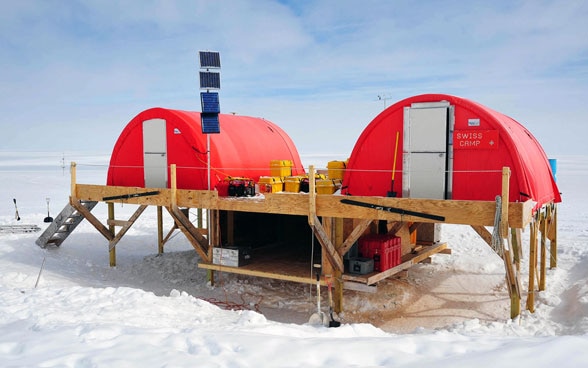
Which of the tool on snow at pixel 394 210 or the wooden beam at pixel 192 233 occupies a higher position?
the tool on snow at pixel 394 210

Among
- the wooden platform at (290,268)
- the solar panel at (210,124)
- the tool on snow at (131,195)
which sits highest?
the solar panel at (210,124)

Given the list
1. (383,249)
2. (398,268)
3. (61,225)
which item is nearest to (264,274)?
(383,249)

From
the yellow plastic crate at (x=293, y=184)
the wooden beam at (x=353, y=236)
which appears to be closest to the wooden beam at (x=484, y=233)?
the wooden beam at (x=353, y=236)

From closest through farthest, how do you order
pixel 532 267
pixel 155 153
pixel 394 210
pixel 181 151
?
pixel 394 210 → pixel 532 267 → pixel 181 151 → pixel 155 153

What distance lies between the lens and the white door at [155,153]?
16781mm

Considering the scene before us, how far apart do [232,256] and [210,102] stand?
4.58 m

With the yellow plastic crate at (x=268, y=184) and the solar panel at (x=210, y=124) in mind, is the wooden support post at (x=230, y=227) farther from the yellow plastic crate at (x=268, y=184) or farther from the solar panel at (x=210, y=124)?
the solar panel at (x=210, y=124)

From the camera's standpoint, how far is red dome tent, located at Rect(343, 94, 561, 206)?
11859mm

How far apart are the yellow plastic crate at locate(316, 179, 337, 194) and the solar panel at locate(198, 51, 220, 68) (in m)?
4.67

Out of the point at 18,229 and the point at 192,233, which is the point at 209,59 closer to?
the point at 192,233

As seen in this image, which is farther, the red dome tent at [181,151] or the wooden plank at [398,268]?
the red dome tent at [181,151]

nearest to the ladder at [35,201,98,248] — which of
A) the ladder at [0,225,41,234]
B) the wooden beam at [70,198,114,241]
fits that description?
the wooden beam at [70,198,114,241]

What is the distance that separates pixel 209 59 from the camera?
14805 mm

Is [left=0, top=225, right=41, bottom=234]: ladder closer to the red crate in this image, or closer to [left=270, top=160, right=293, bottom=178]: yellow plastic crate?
[left=270, top=160, right=293, bottom=178]: yellow plastic crate
